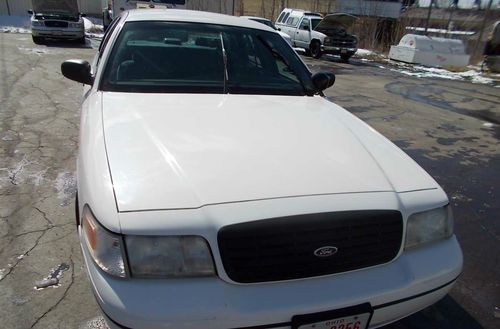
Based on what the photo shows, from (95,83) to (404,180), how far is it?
231 centimetres

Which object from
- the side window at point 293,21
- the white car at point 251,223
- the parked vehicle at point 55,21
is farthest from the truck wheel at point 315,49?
the white car at point 251,223

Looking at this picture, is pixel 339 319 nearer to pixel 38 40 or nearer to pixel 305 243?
pixel 305 243

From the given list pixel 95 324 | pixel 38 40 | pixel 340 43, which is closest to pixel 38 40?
pixel 38 40

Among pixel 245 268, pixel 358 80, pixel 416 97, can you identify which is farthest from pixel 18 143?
pixel 358 80

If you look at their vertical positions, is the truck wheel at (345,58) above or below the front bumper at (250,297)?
below

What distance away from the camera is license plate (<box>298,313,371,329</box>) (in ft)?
5.27

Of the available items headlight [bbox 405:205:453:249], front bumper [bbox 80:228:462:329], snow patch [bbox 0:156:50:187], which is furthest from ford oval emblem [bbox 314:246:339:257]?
snow patch [bbox 0:156:50:187]

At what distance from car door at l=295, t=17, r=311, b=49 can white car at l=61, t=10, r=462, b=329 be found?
16.9 m

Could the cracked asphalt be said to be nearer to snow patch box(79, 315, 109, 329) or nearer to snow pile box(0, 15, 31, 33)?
snow patch box(79, 315, 109, 329)

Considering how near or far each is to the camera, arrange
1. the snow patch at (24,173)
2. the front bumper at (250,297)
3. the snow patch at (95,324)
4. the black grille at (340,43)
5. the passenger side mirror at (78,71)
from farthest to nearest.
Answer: the black grille at (340,43) < the snow patch at (24,173) < the passenger side mirror at (78,71) < the snow patch at (95,324) < the front bumper at (250,297)

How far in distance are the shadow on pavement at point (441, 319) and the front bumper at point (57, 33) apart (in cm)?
1555

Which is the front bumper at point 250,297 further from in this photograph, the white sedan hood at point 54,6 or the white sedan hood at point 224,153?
the white sedan hood at point 54,6

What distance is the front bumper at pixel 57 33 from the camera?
13.9 m

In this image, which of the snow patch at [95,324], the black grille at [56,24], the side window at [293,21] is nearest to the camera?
the snow patch at [95,324]
